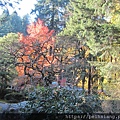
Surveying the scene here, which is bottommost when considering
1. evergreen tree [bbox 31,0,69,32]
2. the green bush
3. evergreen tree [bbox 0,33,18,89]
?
the green bush

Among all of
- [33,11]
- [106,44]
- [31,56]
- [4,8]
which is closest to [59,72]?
[31,56]

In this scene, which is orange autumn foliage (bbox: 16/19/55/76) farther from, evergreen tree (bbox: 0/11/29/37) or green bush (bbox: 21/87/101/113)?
evergreen tree (bbox: 0/11/29/37)

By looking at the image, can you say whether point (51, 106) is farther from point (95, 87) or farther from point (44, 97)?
point (95, 87)

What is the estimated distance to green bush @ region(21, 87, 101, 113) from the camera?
464 cm

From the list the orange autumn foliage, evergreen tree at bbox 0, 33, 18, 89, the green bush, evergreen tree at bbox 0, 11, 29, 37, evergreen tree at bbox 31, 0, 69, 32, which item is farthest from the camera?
evergreen tree at bbox 0, 11, 29, 37

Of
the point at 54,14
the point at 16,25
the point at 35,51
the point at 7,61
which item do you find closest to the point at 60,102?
the point at 7,61

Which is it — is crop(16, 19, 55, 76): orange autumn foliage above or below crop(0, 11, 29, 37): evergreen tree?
below

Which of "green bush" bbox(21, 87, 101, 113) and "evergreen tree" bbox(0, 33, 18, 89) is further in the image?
"evergreen tree" bbox(0, 33, 18, 89)

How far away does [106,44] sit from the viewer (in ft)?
27.6

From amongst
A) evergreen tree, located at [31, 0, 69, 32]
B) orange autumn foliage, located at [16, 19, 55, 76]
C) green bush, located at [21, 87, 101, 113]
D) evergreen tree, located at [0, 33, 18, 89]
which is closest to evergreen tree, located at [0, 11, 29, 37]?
evergreen tree, located at [31, 0, 69, 32]

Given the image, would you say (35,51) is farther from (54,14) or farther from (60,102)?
(54,14)

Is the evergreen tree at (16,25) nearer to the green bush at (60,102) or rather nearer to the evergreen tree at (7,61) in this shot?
the evergreen tree at (7,61)

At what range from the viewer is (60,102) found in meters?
4.77

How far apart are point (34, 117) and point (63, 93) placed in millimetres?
939
